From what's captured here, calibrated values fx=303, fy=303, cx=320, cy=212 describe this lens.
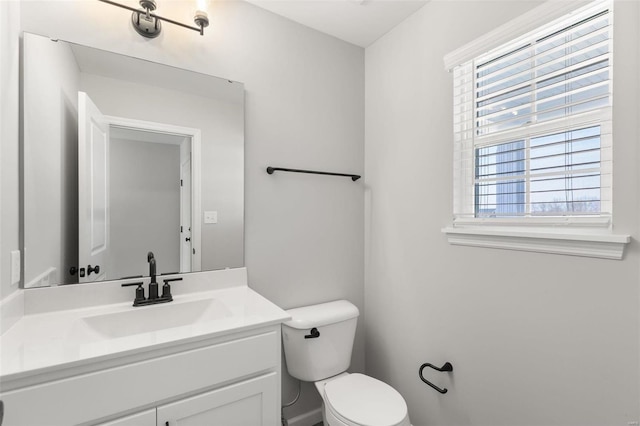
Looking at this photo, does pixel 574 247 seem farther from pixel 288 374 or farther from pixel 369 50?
pixel 369 50

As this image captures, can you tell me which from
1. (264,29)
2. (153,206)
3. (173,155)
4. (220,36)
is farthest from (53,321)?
(264,29)

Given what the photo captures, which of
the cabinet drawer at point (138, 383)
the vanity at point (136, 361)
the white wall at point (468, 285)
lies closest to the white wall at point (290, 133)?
the white wall at point (468, 285)

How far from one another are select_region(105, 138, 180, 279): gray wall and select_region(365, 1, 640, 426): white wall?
4.04 ft

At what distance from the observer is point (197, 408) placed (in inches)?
39.8

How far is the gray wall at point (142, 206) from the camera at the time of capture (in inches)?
54.0

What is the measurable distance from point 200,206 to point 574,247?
5.30 feet

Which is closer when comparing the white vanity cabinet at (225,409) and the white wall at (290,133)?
the white vanity cabinet at (225,409)

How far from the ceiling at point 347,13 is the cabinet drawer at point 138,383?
1693 mm

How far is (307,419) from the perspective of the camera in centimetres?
186

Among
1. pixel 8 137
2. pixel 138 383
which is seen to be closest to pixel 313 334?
pixel 138 383

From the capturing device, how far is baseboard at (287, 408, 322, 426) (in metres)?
1.82

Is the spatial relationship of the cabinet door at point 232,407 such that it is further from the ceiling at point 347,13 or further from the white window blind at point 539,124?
the ceiling at point 347,13

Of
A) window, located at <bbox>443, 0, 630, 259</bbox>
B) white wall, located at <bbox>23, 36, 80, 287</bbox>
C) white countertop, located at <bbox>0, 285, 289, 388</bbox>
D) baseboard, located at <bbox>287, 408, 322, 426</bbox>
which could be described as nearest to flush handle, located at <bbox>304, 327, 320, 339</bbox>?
white countertop, located at <bbox>0, 285, 289, 388</bbox>

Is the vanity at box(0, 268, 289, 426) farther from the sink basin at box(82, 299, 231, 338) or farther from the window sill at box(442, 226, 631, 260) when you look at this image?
the window sill at box(442, 226, 631, 260)
